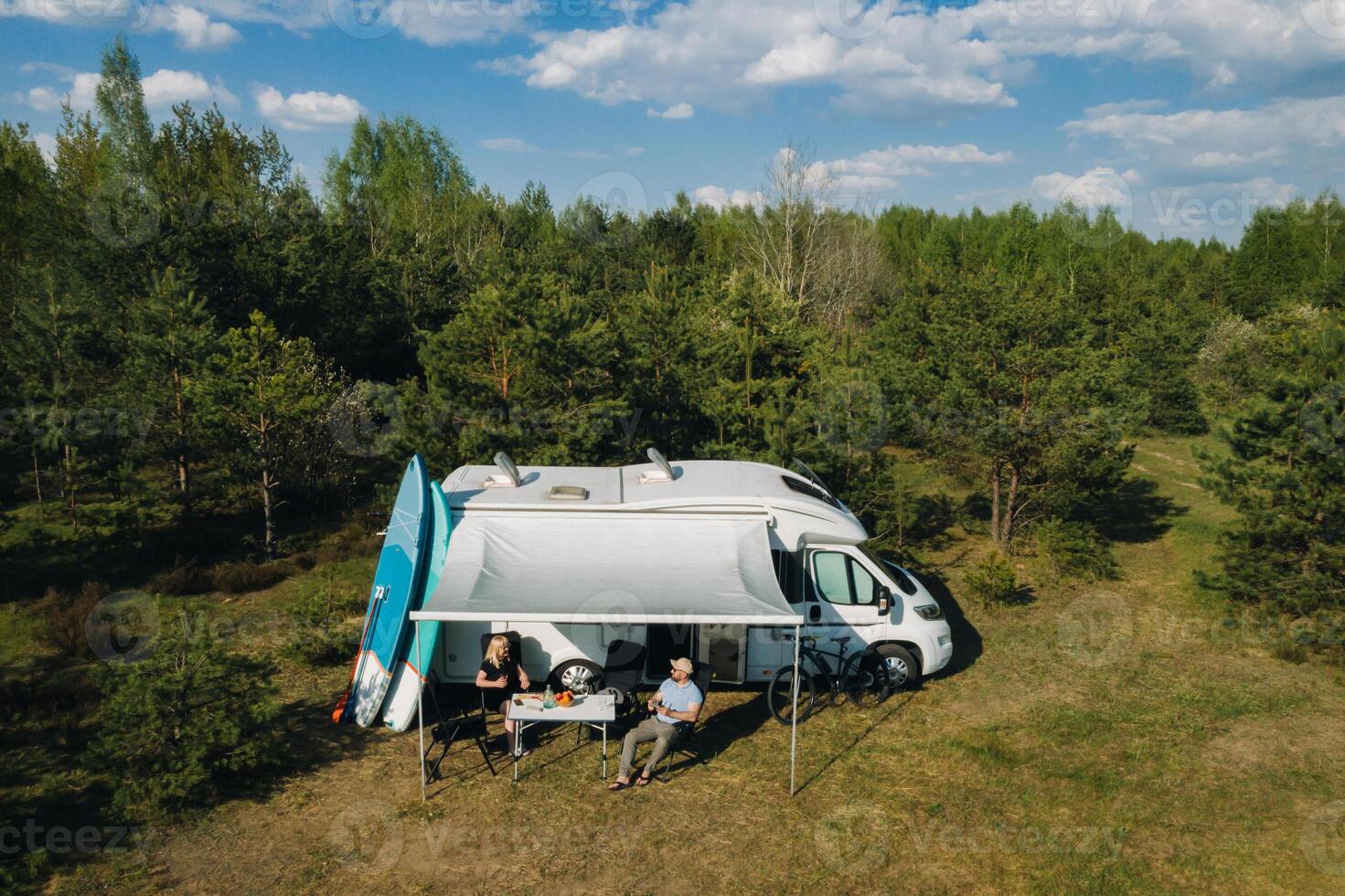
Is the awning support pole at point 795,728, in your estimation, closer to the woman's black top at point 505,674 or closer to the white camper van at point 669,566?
the white camper van at point 669,566

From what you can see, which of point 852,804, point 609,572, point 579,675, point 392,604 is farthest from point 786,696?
point 392,604

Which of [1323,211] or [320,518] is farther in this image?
[1323,211]

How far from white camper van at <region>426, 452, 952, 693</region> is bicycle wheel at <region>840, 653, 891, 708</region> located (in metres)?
0.16

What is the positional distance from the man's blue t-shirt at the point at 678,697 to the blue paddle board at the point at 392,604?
2.97 meters

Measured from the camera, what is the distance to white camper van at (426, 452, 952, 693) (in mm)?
9078

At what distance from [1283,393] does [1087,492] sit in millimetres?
4555

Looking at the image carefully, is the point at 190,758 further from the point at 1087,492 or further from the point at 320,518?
the point at 1087,492

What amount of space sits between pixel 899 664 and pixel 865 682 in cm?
58

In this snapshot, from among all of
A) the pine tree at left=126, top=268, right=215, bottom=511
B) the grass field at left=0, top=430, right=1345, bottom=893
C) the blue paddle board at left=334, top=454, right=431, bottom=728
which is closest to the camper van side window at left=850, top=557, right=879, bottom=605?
the grass field at left=0, top=430, right=1345, bottom=893

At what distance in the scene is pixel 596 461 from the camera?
1634cm

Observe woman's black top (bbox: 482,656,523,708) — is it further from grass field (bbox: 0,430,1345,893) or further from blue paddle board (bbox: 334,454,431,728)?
blue paddle board (bbox: 334,454,431,728)

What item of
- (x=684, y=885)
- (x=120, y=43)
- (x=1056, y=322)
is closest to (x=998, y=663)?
(x=684, y=885)

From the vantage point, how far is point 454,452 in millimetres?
15852

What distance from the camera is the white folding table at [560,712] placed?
336 inches
